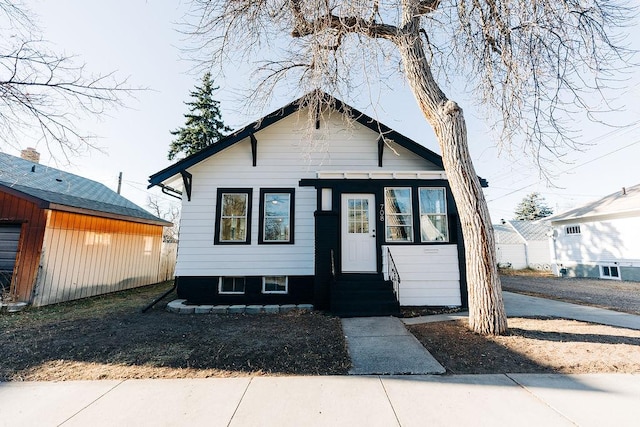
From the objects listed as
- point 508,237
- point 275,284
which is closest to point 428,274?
point 275,284

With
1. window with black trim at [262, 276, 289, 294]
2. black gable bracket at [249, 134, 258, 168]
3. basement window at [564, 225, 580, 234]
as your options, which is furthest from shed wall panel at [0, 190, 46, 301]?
basement window at [564, 225, 580, 234]

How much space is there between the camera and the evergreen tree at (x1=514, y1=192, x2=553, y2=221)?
127ft

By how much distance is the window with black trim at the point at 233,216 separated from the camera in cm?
762

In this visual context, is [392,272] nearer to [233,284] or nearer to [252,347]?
[252,347]

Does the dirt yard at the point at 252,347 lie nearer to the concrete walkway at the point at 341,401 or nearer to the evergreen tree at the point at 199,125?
the concrete walkway at the point at 341,401

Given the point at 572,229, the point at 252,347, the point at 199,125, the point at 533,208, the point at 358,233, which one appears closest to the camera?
the point at 252,347

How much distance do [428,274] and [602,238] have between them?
1488 cm

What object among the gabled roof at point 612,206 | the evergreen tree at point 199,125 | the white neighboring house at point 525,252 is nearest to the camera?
the gabled roof at point 612,206

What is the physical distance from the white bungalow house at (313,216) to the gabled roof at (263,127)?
26 mm

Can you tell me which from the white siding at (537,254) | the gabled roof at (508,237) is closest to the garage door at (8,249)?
the gabled roof at (508,237)

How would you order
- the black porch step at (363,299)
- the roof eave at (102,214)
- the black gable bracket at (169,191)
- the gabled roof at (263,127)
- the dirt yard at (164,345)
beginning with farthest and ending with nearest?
the black gable bracket at (169,191) → the roof eave at (102,214) → the gabled roof at (263,127) → the black porch step at (363,299) → the dirt yard at (164,345)

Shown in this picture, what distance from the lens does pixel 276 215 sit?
25.5ft

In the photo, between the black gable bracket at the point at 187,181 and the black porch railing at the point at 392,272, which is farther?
the black gable bracket at the point at 187,181

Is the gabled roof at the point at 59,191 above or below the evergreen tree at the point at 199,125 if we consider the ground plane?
below
